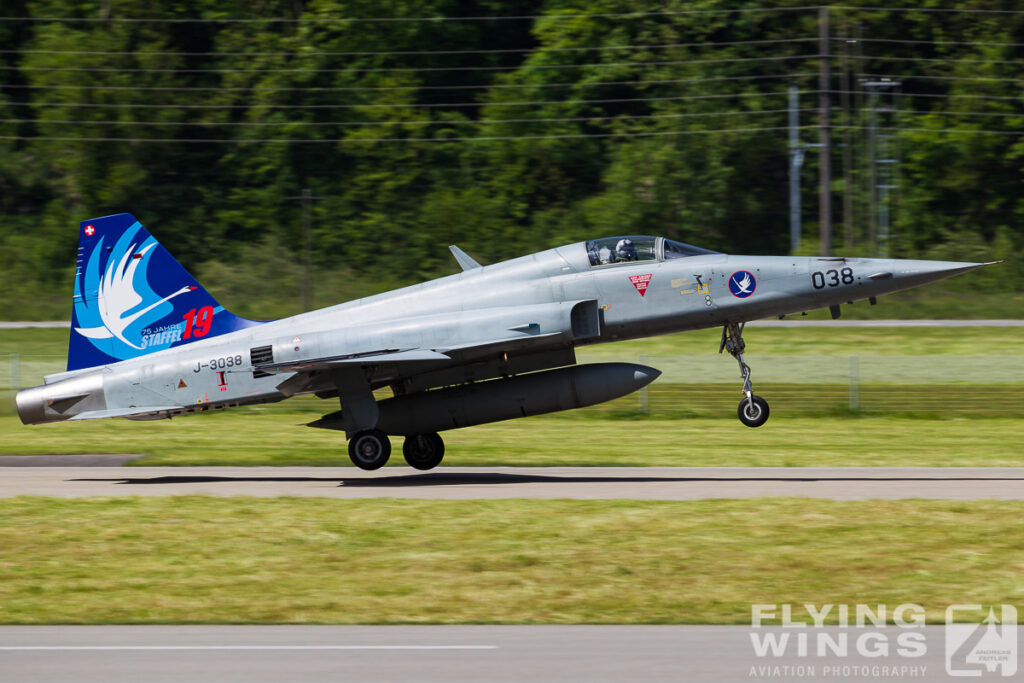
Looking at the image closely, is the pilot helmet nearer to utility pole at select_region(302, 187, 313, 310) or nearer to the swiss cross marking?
the swiss cross marking

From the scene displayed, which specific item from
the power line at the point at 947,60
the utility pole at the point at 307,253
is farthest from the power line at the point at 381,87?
the utility pole at the point at 307,253

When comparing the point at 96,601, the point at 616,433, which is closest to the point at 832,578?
the point at 96,601

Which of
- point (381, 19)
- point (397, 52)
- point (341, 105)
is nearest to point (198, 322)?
point (341, 105)

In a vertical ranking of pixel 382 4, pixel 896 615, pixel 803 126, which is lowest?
pixel 896 615

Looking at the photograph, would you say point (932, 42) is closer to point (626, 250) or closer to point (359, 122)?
point (359, 122)

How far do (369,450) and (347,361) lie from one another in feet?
4.68

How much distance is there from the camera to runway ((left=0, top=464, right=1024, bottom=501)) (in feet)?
51.2

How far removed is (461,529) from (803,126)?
38833 millimetres

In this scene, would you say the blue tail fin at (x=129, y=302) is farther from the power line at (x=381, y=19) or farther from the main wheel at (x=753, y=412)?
the power line at (x=381, y=19)

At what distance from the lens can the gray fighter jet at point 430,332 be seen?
55.4 ft

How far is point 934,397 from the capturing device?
2670cm
